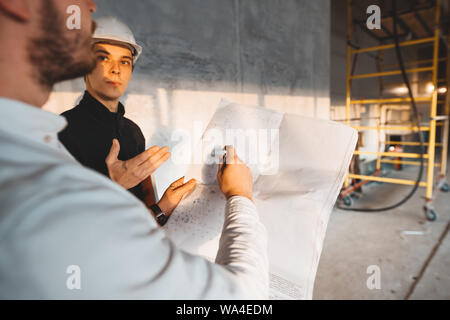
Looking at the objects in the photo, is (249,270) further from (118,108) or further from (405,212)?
(405,212)

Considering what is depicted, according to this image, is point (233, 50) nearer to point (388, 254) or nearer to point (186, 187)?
point (186, 187)

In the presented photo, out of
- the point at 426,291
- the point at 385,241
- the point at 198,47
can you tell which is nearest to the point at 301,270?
the point at 198,47

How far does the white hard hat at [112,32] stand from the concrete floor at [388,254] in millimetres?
1814

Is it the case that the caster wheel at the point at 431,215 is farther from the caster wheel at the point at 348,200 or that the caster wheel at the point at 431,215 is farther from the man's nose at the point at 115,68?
the man's nose at the point at 115,68

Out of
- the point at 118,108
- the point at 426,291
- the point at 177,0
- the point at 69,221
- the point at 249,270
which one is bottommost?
the point at 426,291

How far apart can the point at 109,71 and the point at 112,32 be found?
143 millimetres

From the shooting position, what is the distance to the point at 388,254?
79.4 inches

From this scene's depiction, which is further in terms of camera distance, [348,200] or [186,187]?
[348,200]

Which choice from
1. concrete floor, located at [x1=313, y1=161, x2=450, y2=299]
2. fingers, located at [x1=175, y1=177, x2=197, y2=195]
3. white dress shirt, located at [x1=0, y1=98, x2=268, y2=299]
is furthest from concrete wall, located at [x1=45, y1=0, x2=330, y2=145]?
concrete floor, located at [x1=313, y1=161, x2=450, y2=299]

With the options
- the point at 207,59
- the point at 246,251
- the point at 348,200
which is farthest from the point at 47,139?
the point at 348,200

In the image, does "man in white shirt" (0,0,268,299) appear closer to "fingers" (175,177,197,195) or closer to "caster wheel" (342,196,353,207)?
"fingers" (175,177,197,195)

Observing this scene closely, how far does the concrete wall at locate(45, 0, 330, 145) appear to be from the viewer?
105cm

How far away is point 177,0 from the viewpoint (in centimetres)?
115

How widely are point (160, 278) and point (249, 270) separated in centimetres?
16
